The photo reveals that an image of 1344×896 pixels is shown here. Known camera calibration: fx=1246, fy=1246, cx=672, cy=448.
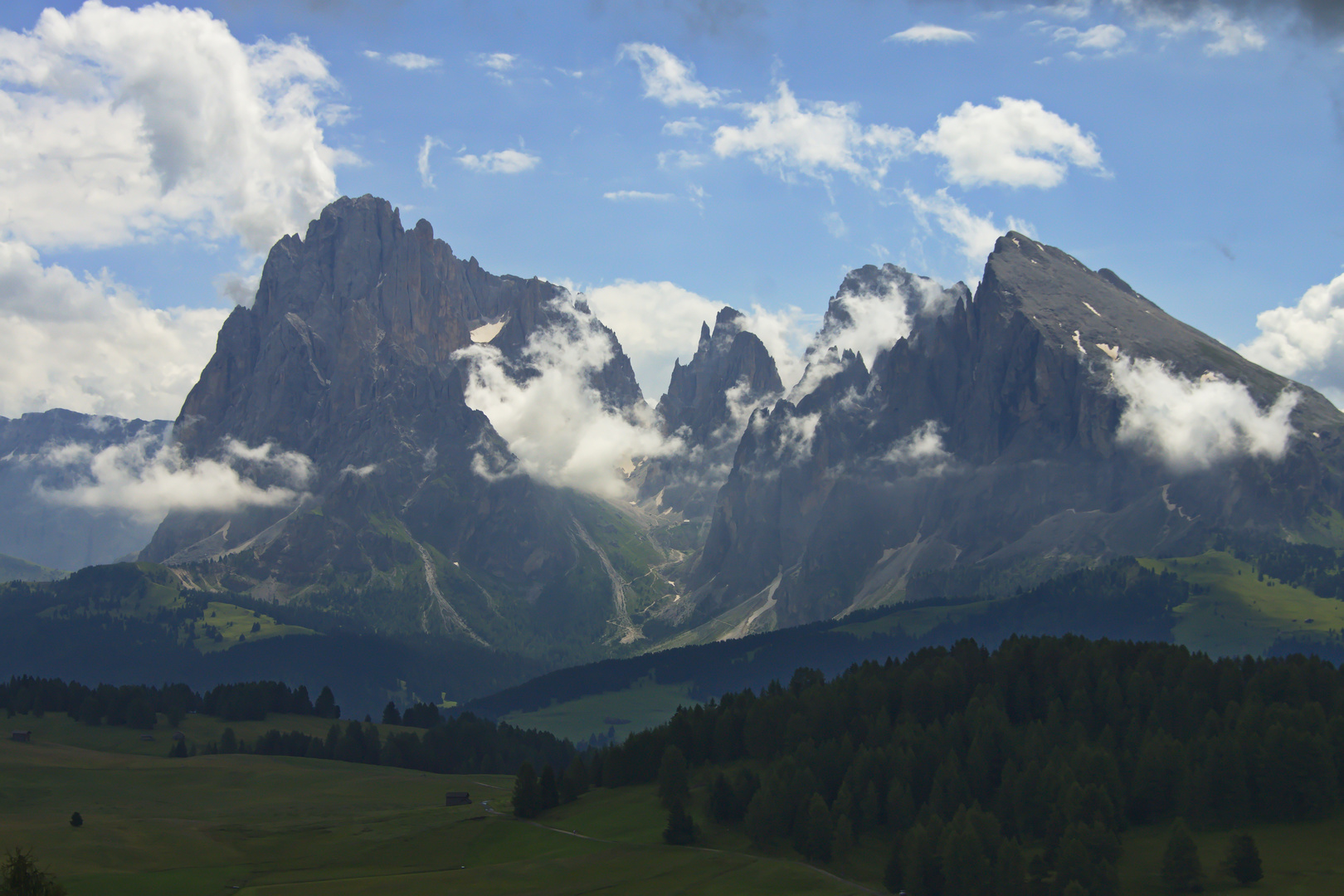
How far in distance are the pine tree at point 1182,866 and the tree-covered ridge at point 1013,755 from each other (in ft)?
15.5

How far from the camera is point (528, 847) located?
446 ft

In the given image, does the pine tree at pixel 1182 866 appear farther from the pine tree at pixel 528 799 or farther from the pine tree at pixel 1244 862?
the pine tree at pixel 528 799

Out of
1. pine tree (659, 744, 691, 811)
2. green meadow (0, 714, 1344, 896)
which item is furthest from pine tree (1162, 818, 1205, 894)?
pine tree (659, 744, 691, 811)

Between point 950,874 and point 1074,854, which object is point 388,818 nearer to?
point 950,874

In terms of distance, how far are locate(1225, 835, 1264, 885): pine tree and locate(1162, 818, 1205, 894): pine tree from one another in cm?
259

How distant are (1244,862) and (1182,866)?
4851 mm

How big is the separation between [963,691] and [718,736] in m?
31.8

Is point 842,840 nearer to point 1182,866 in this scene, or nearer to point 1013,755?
point 1013,755

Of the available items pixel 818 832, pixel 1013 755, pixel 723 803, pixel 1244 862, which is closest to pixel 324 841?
pixel 723 803

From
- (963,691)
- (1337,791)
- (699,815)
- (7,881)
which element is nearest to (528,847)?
(699,815)

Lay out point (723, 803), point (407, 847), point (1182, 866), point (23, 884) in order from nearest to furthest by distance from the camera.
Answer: point (23, 884), point (1182, 866), point (407, 847), point (723, 803)

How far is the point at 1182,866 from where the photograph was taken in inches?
4058

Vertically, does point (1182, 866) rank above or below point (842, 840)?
below

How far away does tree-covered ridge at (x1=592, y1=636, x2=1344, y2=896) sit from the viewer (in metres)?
114
